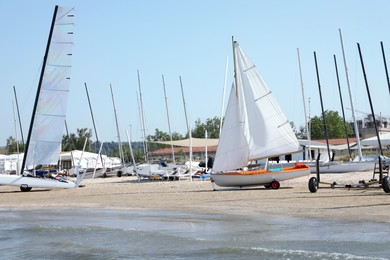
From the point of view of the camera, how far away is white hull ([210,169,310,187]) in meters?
28.5

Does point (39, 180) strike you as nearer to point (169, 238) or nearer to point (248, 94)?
point (248, 94)

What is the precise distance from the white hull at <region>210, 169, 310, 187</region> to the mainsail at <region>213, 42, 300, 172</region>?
2.89ft

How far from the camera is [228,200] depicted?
81.9ft

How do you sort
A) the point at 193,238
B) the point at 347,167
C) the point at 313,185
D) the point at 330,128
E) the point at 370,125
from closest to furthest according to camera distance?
the point at 193,238, the point at 313,185, the point at 347,167, the point at 370,125, the point at 330,128

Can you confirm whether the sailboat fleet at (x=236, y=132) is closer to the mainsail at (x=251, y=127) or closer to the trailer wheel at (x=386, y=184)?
the mainsail at (x=251, y=127)

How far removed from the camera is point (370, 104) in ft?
144

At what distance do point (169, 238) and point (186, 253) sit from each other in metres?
2.25

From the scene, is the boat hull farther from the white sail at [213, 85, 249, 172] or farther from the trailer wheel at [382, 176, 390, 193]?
the trailer wheel at [382, 176, 390, 193]

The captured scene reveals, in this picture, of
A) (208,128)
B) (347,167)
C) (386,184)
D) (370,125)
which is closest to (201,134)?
(208,128)

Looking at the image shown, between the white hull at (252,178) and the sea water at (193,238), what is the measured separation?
24.5 ft

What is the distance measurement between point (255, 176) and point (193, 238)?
13.0m

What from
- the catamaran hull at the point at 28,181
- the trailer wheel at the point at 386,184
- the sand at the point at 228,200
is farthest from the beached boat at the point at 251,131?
the catamaran hull at the point at 28,181

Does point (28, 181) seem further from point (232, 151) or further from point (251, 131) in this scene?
→ point (251, 131)

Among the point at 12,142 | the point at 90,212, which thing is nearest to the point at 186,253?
the point at 90,212
